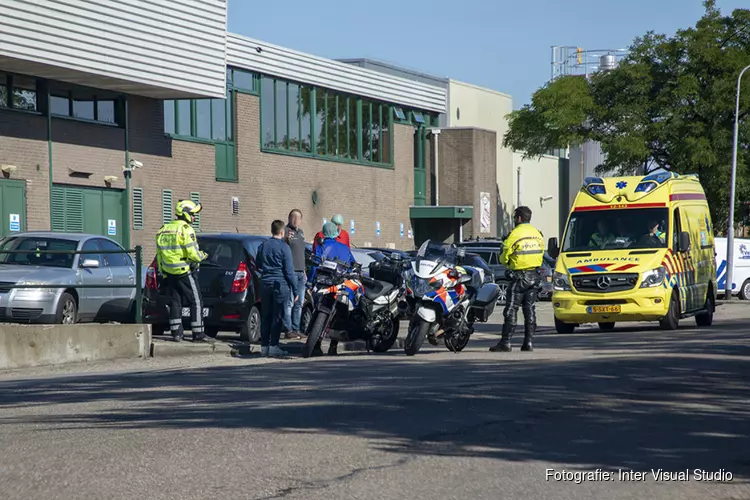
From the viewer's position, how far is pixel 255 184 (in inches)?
1544

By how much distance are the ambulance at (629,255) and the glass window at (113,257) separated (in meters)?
7.04

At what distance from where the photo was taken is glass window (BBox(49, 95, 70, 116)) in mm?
30011

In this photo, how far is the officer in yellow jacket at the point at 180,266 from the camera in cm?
1614

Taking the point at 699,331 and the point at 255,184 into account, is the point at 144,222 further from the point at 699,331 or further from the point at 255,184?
the point at 699,331

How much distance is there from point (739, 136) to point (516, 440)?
37.6m

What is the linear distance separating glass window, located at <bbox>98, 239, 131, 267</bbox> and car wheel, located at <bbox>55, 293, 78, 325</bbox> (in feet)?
3.90

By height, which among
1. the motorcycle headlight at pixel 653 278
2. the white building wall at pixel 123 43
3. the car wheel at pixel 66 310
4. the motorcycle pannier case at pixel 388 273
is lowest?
the car wheel at pixel 66 310

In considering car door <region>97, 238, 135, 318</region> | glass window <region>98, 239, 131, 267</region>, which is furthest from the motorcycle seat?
glass window <region>98, 239, 131, 267</region>

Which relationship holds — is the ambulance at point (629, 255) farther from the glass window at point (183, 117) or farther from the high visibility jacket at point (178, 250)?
the glass window at point (183, 117)

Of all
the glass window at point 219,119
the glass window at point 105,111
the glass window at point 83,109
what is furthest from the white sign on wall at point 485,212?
the glass window at point 83,109

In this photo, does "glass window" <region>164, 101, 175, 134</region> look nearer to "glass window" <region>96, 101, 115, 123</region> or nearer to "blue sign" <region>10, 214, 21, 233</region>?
"glass window" <region>96, 101, 115, 123</region>

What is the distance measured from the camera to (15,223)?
28.8m

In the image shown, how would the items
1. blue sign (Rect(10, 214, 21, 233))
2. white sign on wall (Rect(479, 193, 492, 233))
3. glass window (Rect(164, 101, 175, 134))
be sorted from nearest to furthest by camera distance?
blue sign (Rect(10, 214, 21, 233)), glass window (Rect(164, 101, 175, 134)), white sign on wall (Rect(479, 193, 492, 233))

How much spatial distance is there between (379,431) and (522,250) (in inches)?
317
